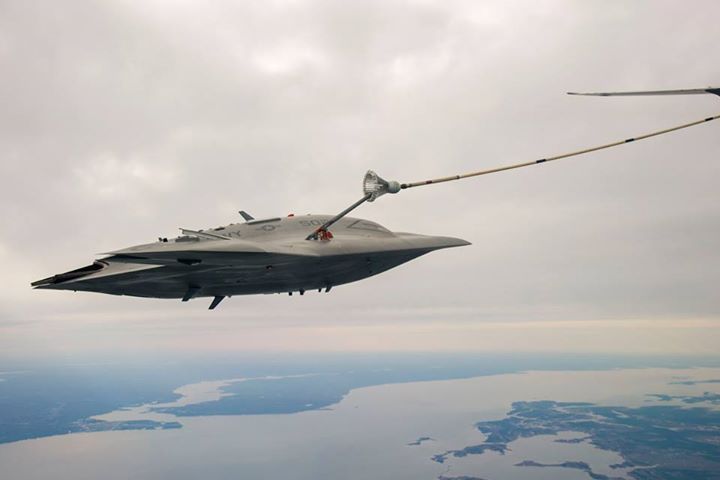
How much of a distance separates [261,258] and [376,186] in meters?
6.31

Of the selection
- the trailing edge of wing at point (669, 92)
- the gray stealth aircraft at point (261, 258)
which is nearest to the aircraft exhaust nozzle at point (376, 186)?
the gray stealth aircraft at point (261, 258)

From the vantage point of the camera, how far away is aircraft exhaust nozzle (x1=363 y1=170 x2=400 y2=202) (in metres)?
21.8

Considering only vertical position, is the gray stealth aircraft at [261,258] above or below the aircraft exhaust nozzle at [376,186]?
below

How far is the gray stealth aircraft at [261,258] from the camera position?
71.9 ft

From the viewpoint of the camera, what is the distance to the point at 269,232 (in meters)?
25.6

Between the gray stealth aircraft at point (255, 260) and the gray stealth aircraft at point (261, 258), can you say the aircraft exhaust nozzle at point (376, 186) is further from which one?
the gray stealth aircraft at point (255, 260)

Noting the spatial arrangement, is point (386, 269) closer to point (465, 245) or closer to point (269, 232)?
point (465, 245)

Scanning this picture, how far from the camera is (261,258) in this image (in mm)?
22578

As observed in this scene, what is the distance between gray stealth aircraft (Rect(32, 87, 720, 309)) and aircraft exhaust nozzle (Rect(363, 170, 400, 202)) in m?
0.05

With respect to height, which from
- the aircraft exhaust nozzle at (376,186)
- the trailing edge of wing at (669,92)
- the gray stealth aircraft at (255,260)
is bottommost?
the gray stealth aircraft at (255,260)

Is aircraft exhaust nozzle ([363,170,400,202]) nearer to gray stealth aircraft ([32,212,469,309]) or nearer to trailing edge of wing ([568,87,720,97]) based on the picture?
gray stealth aircraft ([32,212,469,309])

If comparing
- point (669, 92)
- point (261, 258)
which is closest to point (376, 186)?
point (261, 258)

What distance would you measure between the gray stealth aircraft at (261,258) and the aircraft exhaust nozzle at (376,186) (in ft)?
0.15

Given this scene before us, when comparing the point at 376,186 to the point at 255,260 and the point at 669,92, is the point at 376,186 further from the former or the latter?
the point at 669,92
